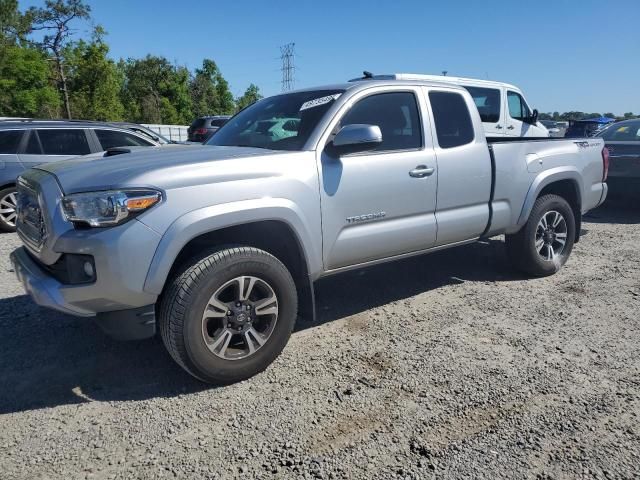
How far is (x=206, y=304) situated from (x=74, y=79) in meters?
43.3

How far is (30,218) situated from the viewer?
3.18 m

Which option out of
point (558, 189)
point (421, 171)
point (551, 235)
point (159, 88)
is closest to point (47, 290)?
point (421, 171)

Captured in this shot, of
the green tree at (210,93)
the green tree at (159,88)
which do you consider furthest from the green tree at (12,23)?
the green tree at (210,93)

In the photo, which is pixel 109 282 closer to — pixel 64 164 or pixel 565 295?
pixel 64 164

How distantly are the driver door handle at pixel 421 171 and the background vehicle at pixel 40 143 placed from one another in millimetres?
5951

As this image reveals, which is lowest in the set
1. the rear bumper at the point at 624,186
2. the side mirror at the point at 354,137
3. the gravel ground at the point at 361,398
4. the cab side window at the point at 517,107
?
the gravel ground at the point at 361,398

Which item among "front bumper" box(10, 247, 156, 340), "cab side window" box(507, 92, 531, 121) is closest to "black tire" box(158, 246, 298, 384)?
"front bumper" box(10, 247, 156, 340)

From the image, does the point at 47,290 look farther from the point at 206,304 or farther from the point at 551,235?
the point at 551,235

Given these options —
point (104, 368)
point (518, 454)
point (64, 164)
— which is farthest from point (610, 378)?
point (64, 164)

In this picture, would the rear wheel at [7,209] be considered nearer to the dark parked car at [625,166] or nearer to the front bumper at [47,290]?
the front bumper at [47,290]

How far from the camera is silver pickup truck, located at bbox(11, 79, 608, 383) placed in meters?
2.73

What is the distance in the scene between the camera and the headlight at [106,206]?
2.68 m

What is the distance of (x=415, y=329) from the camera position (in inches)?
156

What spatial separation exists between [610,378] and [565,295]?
163cm
